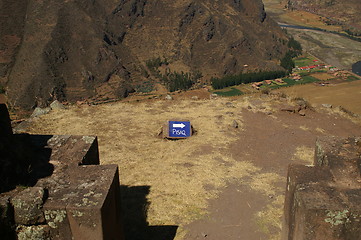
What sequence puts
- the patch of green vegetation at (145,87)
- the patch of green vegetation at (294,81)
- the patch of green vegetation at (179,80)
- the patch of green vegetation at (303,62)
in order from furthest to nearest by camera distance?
1. the patch of green vegetation at (303,62)
2. the patch of green vegetation at (294,81)
3. the patch of green vegetation at (145,87)
4. the patch of green vegetation at (179,80)

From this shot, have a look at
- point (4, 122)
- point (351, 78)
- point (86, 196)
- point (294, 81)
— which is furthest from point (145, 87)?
point (86, 196)

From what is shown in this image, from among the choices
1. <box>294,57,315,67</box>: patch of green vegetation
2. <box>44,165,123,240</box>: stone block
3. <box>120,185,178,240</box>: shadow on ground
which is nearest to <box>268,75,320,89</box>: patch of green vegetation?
<box>294,57,315,67</box>: patch of green vegetation

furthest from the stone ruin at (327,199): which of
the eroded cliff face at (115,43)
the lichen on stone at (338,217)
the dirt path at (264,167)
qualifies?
the eroded cliff face at (115,43)

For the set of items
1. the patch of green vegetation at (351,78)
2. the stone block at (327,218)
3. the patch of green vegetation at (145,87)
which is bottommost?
the patch of green vegetation at (351,78)

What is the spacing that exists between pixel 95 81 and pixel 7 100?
16.7m

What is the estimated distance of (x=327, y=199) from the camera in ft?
29.5

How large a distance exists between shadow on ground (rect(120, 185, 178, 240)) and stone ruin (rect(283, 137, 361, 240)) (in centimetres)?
466

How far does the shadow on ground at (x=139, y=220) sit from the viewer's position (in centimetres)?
1315

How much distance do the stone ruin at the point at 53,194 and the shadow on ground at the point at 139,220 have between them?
2.45 meters

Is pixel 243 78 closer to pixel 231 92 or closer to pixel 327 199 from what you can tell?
pixel 231 92

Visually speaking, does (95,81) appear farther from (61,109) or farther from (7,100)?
(61,109)

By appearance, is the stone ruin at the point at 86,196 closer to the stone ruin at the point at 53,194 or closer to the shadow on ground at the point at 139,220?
the stone ruin at the point at 53,194

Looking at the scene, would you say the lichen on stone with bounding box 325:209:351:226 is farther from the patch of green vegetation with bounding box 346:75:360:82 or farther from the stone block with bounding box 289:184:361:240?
the patch of green vegetation with bounding box 346:75:360:82

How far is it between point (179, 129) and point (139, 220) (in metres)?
9.56
